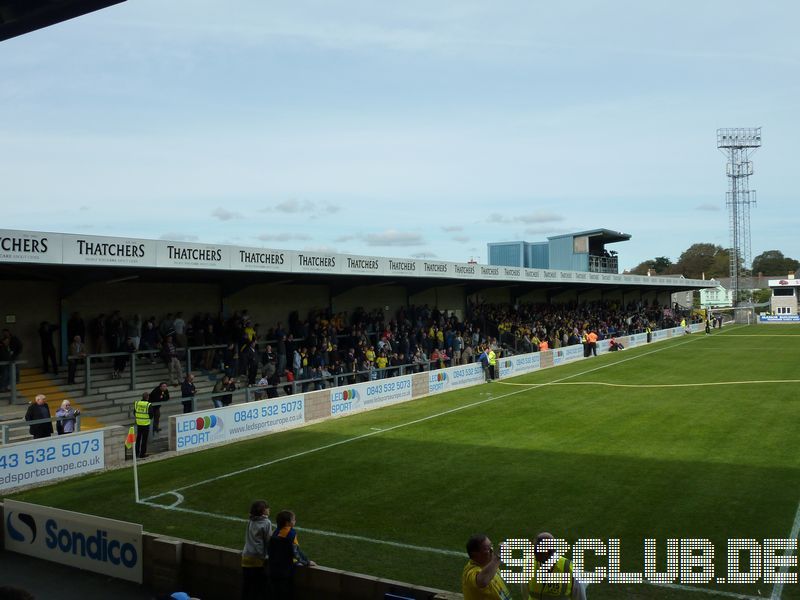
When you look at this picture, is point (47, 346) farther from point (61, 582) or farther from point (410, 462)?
point (61, 582)

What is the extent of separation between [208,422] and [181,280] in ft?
27.7

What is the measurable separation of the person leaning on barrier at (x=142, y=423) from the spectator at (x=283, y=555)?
381 inches

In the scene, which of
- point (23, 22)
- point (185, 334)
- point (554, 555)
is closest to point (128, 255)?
point (185, 334)

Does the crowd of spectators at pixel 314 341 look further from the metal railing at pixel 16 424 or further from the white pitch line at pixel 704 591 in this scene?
the white pitch line at pixel 704 591

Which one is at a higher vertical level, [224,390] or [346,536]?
[224,390]

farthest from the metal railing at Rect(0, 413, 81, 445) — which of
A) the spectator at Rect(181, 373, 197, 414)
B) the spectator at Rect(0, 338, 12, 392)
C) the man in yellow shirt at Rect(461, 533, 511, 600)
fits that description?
the man in yellow shirt at Rect(461, 533, 511, 600)

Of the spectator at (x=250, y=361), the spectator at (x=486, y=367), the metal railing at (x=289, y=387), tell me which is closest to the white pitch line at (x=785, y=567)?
the metal railing at (x=289, y=387)

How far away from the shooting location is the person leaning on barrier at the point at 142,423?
1644 cm

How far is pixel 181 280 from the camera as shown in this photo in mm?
25422

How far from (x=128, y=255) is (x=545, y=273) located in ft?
93.5

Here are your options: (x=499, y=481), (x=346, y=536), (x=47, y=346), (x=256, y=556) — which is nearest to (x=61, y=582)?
(x=256, y=556)

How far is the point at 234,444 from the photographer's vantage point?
61.3 feet

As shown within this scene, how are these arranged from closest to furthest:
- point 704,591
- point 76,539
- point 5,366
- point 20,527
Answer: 1. point 704,591
2. point 76,539
3. point 20,527
4. point 5,366

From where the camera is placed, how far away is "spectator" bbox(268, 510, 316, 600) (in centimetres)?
780
